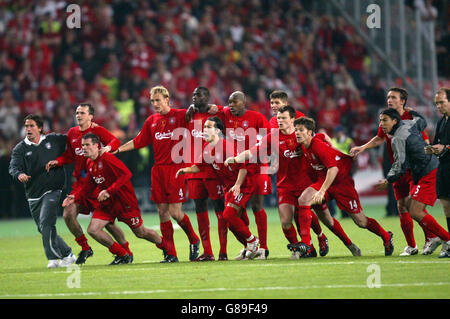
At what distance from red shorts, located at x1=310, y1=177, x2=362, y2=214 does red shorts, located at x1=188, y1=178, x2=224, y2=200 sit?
4.50 feet

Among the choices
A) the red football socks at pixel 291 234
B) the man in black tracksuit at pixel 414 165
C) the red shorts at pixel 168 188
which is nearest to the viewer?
the man in black tracksuit at pixel 414 165

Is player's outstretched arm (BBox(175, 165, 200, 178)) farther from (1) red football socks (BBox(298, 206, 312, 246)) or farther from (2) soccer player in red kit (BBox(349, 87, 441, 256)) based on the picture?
(2) soccer player in red kit (BBox(349, 87, 441, 256))

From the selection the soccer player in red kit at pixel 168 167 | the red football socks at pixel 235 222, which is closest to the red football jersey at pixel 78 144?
the soccer player in red kit at pixel 168 167

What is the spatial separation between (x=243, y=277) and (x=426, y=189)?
2.84 meters

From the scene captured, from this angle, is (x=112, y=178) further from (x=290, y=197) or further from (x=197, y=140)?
(x=290, y=197)

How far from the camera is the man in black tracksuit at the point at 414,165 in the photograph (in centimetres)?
1012

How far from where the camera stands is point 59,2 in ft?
74.3

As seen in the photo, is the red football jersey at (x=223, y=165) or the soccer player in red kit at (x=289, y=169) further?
the red football jersey at (x=223, y=165)

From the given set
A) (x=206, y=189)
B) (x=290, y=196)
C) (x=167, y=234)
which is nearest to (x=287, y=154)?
(x=290, y=196)

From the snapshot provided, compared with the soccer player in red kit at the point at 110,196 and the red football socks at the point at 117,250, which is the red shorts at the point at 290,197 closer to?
the soccer player in red kit at the point at 110,196

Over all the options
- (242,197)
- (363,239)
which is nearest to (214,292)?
(242,197)

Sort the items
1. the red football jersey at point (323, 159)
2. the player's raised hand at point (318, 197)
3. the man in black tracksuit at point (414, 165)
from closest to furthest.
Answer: the player's raised hand at point (318, 197)
the man in black tracksuit at point (414, 165)
the red football jersey at point (323, 159)

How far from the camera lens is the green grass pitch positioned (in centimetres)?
757

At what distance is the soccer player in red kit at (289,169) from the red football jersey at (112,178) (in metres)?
1.59
